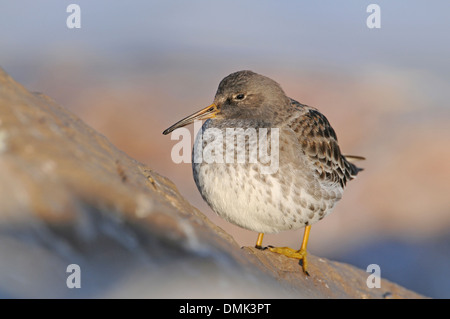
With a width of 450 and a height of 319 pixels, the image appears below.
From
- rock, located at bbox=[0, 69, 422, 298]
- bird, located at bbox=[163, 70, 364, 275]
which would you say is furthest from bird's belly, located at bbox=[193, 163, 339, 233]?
rock, located at bbox=[0, 69, 422, 298]

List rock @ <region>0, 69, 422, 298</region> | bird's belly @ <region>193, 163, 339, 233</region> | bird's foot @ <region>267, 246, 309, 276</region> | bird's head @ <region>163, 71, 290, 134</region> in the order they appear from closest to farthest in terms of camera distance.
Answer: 1. rock @ <region>0, 69, 422, 298</region>
2. bird's belly @ <region>193, 163, 339, 233</region>
3. bird's foot @ <region>267, 246, 309, 276</region>
4. bird's head @ <region>163, 71, 290, 134</region>

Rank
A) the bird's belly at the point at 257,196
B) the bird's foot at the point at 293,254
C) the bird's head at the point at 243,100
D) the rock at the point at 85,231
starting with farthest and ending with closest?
the bird's head at the point at 243,100, the bird's foot at the point at 293,254, the bird's belly at the point at 257,196, the rock at the point at 85,231

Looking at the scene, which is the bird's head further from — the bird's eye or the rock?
the rock

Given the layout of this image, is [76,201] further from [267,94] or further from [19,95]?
[267,94]

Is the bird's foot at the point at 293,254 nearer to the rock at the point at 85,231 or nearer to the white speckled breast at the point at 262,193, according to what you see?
the white speckled breast at the point at 262,193

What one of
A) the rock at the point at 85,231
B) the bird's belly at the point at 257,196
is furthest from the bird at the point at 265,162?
the rock at the point at 85,231
